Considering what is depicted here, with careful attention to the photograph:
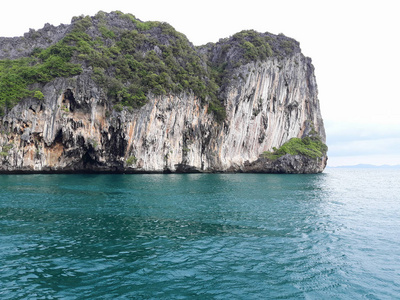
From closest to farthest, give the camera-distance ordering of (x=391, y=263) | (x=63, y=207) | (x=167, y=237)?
1. (x=391, y=263)
2. (x=167, y=237)
3. (x=63, y=207)

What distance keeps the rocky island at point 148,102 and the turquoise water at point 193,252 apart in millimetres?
25828

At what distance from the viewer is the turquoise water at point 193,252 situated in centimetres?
803

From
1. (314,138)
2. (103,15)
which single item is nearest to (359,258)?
(103,15)

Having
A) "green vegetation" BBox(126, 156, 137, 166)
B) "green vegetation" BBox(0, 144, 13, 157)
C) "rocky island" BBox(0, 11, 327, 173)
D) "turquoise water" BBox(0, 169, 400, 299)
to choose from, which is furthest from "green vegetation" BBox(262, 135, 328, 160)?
"green vegetation" BBox(0, 144, 13, 157)

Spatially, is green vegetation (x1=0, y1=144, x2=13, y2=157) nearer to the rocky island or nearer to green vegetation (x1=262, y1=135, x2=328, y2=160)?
the rocky island

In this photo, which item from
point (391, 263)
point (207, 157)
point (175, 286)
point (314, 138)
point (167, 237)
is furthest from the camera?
point (314, 138)

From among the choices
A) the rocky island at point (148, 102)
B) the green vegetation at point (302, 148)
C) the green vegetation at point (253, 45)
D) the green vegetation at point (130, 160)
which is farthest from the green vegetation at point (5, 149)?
the green vegetation at point (302, 148)

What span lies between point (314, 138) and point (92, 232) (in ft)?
244

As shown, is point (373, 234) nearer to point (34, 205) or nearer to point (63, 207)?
point (63, 207)

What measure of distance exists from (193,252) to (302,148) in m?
63.2

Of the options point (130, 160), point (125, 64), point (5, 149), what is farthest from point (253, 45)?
point (5, 149)

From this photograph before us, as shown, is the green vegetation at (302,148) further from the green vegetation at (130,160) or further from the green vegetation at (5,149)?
the green vegetation at (5,149)

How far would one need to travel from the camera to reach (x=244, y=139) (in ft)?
211

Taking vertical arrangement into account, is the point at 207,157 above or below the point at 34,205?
above
